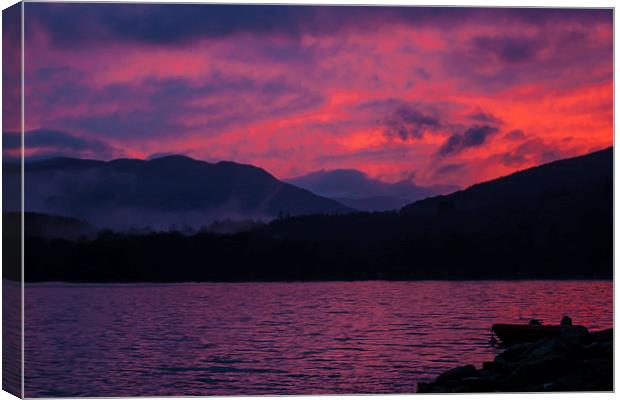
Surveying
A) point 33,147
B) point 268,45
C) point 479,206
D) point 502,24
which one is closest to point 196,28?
point 268,45

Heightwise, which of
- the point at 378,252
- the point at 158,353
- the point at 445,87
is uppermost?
the point at 445,87

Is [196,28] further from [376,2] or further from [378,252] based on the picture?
[378,252]

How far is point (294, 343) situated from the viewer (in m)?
20.1

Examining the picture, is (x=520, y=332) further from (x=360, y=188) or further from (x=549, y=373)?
(x=549, y=373)

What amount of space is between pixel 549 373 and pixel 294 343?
214 inches

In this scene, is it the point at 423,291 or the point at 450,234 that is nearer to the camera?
the point at 450,234

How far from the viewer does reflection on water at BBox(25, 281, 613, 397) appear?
55.4 feet

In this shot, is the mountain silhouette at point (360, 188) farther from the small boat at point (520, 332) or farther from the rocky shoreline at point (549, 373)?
the small boat at point (520, 332)

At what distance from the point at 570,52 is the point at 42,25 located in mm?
6203

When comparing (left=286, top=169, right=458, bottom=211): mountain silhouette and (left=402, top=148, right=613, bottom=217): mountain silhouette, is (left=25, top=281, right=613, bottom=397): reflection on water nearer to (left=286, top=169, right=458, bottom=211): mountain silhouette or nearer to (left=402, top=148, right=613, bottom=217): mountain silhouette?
(left=402, top=148, right=613, bottom=217): mountain silhouette

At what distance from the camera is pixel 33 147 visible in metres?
17.3

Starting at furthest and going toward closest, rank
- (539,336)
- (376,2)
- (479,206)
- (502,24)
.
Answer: (539,336) → (479,206) → (502,24) → (376,2)

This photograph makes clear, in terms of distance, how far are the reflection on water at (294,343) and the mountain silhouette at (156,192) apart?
1.35 metres

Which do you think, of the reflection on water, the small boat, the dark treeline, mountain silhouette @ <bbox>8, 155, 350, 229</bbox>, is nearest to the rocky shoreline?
the reflection on water
